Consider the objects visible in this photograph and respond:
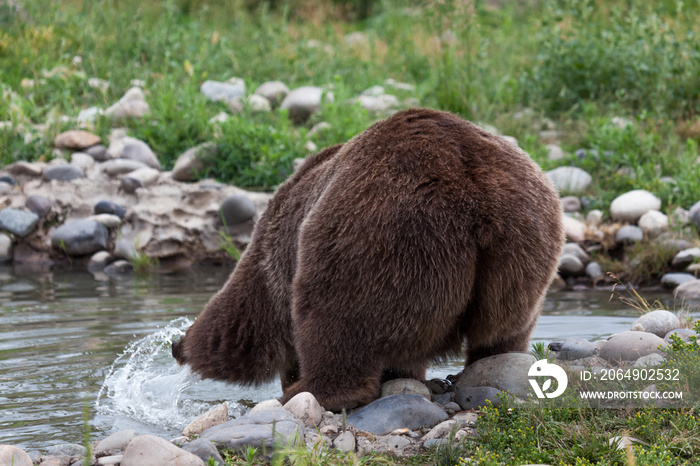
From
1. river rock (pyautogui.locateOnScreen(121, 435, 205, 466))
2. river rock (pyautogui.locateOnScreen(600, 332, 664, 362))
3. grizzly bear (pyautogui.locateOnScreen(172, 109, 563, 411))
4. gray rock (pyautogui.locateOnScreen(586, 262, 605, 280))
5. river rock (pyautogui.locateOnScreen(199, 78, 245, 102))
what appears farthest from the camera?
river rock (pyautogui.locateOnScreen(199, 78, 245, 102))

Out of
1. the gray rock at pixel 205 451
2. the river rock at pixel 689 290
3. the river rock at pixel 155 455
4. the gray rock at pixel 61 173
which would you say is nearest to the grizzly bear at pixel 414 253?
the gray rock at pixel 205 451

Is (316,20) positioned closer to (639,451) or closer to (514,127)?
(514,127)

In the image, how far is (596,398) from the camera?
3326 mm

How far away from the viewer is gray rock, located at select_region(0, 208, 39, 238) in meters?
9.00

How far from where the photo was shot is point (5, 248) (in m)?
9.04

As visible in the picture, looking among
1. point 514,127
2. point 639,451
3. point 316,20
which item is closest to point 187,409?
point 639,451

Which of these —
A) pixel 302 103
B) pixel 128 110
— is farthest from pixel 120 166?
pixel 302 103

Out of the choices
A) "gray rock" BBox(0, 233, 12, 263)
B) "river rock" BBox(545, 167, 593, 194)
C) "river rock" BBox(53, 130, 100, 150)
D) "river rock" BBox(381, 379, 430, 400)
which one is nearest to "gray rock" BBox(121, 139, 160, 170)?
"river rock" BBox(53, 130, 100, 150)

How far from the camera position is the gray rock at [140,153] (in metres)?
9.84

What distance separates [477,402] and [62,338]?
3432 mm

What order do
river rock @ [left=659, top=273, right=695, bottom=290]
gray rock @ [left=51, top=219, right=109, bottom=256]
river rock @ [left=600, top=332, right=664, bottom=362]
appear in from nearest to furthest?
river rock @ [left=600, top=332, right=664, bottom=362]
river rock @ [left=659, top=273, right=695, bottom=290]
gray rock @ [left=51, top=219, right=109, bottom=256]

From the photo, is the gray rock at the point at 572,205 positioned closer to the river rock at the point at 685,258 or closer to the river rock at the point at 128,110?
the river rock at the point at 685,258

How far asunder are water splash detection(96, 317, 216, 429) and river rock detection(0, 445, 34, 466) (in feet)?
3.45

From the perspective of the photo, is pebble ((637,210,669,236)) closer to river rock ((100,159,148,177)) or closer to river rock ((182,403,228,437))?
river rock ((182,403,228,437))
